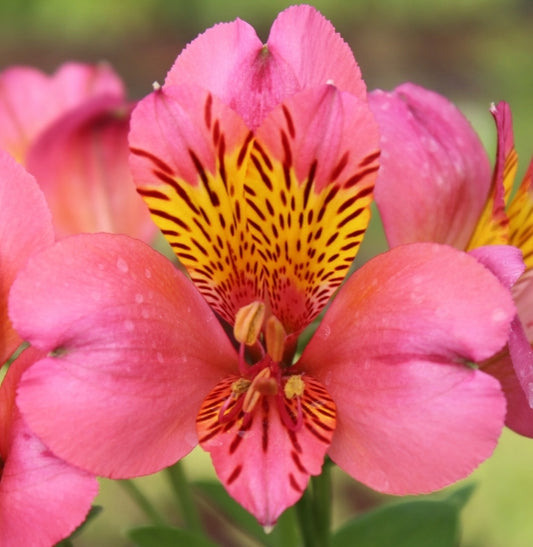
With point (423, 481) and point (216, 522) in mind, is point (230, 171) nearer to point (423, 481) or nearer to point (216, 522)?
point (423, 481)

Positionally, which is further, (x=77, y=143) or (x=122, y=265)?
(x=77, y=143)

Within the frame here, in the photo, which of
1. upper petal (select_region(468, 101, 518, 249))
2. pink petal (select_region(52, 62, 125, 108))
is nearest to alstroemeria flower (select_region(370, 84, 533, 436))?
upper petal (select_region(468, 101, 518, 249))

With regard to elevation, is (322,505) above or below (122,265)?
below

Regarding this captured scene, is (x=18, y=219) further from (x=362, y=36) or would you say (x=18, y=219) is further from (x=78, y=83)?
(x=362, y=36)

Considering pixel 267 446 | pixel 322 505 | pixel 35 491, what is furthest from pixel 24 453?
pixel 322 505

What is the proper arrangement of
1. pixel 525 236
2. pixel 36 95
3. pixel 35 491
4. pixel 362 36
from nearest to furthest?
pixel 35 491
pixel 525 236
pixel 36 95
pixel 362 36

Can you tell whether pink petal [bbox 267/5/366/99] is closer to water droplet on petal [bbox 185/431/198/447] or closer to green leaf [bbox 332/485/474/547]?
water droplet on petal [bbox 185/431/198/447]

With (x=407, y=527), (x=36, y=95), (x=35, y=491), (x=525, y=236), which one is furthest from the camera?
(x=36, y=95)

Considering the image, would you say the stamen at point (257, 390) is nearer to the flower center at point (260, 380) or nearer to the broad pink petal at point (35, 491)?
the flower center at point (260, 380)
